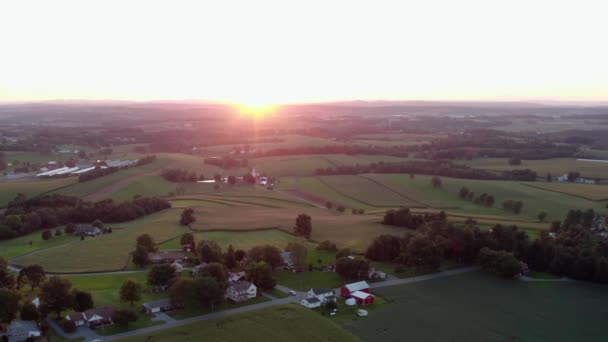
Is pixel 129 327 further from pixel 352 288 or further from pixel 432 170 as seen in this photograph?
pixel 432 170

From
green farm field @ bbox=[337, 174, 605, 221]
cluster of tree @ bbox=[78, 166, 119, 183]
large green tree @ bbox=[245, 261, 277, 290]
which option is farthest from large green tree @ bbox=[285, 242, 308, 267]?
cluster of tree @ bbox=[78, 166, 119, 183]

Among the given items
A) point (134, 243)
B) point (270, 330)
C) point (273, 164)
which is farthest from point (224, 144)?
point (270, 330)

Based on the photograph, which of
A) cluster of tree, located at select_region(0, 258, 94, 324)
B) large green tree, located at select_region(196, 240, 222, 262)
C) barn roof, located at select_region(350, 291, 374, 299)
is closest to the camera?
cluster of tree, located at select_region(0, 258, 94, 324)

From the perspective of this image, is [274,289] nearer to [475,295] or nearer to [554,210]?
[475,295]

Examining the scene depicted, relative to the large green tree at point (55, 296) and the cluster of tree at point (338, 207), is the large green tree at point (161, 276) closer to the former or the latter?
the large green tree at point (55, 296)

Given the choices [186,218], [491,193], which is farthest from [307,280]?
[491,193]

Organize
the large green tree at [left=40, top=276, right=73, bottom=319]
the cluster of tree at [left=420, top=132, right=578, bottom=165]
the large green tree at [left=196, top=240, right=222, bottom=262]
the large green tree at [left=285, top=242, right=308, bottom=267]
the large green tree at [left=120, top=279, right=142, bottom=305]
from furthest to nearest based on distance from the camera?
the cluster of tree at [left=420, top=132, right=578, bottom=165]
the large green tree at [left=196, top=240, right=222, bottom=262]
the large green tree at [left=285, top=242, right=308, bottom=267]
the large green tree at [left=120, top=279, right=142, bottom=305]
the large green tree at [left=40, top=276, right=73, bottom=319]

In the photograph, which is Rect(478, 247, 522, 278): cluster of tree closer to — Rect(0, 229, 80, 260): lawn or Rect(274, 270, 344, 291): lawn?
Rect(274, 270, 344, 291): lawn
